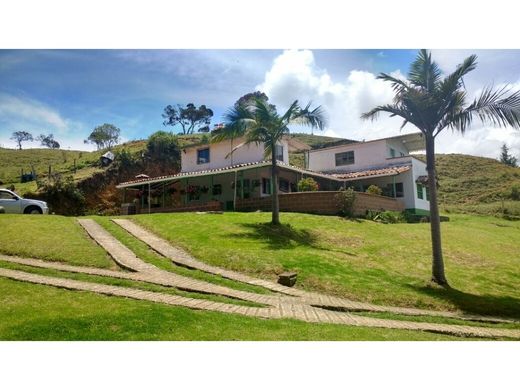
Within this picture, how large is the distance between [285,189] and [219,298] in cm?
2177

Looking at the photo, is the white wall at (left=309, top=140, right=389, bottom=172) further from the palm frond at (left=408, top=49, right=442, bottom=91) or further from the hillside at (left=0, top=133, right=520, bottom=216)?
the palm frond at (left=408, top=49, right=442, bottom=91)

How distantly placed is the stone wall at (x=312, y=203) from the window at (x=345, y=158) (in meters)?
8.70

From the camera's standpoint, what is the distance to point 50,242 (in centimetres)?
1420

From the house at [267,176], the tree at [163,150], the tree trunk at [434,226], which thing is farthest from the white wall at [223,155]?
the tree at [163,150]

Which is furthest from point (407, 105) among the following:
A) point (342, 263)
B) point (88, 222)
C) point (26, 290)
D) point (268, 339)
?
point (88, 222)

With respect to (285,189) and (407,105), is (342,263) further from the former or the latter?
(285,189)

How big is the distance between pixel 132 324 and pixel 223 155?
1010 inches

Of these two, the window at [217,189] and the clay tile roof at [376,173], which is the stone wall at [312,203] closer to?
the clay tile roof at [376,173]

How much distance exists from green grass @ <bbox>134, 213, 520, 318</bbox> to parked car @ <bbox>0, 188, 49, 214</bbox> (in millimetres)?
7115

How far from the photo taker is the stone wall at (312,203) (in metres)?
24.0

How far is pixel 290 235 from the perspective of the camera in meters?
17.4

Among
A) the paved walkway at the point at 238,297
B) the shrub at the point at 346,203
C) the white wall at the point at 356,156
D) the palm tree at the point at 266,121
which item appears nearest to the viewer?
the paved walkway at the point at 238,297

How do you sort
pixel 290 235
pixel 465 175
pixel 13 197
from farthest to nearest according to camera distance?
pixel 465 175 < pixel 13 197 < pixel 290 235

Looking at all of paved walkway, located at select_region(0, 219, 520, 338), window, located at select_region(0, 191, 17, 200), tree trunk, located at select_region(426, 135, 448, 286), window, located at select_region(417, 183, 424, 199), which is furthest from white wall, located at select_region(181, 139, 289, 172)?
paved walkway, located at select_region(0, 219, 520, 338)
